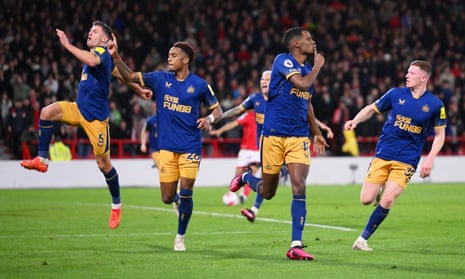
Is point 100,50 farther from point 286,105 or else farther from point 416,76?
point 416,76

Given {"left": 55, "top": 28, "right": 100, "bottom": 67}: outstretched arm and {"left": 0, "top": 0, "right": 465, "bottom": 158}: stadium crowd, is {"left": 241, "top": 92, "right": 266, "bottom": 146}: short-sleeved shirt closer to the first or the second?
{"left": 55, "top": 28, "right": 100, "bottom": 67}: outstretched arm

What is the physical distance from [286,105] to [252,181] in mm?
1727

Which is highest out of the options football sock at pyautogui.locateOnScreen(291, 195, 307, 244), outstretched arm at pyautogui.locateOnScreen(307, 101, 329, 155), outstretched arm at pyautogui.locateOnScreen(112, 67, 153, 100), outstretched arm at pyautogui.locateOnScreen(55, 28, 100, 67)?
outstretched arm at pyautogui.locateOnScreen(55, 28, 100, 67)

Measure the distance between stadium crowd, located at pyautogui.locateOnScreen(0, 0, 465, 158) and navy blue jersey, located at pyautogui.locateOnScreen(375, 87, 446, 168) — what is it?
54.7ft

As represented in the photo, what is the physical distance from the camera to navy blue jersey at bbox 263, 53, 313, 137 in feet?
37.2

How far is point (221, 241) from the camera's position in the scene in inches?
516

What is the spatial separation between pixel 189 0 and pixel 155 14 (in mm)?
2066

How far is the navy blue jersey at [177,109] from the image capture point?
12.0 m

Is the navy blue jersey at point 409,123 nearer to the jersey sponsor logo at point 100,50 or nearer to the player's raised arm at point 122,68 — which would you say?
the player's raised arm at point 122,68

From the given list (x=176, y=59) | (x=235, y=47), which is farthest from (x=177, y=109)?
(x=235, y=47)

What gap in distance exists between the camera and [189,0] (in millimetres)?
35438

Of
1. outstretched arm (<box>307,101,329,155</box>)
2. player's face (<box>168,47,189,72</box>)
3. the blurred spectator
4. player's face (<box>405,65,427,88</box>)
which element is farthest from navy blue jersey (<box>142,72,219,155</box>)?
the blurred spectator

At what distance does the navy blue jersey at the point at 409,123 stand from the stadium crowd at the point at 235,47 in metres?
16.7

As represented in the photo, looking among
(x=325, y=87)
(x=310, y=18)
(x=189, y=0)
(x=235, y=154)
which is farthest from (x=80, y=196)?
(x=310, y=18)
